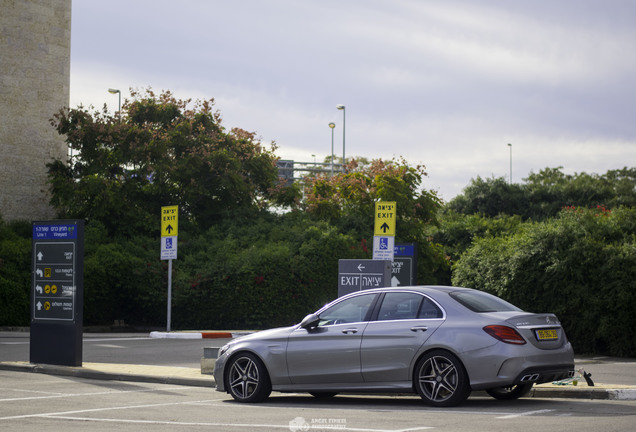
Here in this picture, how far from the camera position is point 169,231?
88.9 ft

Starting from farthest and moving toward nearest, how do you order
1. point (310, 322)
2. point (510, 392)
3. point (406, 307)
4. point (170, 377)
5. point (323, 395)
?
point (170, 377) → point (323, 395) → point (510, 392) → point (310, 322) → point (406, 307)

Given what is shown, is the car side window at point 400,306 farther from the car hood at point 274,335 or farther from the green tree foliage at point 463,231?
the green tree foliage at point 463,231

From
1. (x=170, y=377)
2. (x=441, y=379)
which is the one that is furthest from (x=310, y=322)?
(x=170, y=377)

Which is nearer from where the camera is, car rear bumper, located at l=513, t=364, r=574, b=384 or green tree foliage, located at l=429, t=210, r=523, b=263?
car rear bumper, located at l=513, t=364, r=574, b=384

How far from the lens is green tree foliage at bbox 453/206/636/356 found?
21359 mm

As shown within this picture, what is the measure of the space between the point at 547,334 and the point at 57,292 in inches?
387

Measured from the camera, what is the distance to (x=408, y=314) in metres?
11.4

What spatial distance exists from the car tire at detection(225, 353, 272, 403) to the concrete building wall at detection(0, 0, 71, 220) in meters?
24.6

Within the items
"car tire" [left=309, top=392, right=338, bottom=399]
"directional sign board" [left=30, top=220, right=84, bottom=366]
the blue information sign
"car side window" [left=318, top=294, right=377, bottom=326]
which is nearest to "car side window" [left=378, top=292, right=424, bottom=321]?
"car side window" [left=318, top=294, right=377, bottom=326]

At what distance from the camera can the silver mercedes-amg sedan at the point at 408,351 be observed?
10.6 m

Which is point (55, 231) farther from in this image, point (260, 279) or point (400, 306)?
point (260, 279)

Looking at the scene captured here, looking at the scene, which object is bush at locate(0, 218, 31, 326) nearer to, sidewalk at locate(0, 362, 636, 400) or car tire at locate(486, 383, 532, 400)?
sidewalk at locate(0, 362, 636, 400)

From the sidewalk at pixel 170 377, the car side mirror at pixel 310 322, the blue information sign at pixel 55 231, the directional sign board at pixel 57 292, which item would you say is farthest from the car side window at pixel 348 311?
the blue information sign at pixel 55 231

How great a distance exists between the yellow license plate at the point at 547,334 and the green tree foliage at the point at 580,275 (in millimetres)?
10940
